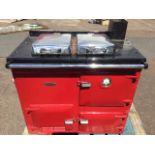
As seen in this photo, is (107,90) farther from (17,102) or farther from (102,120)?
(17,102)

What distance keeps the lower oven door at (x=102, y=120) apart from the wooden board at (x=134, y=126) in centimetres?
32

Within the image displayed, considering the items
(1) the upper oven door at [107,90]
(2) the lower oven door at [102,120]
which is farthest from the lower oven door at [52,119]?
(1) the upper oven door at [107,90]

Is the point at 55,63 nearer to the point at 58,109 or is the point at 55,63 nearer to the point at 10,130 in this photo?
the point at 58,109

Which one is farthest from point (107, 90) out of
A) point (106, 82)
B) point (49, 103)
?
point (49, 103)

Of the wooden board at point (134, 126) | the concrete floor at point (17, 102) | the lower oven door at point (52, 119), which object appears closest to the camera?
the lower oven door at point (52, 119)

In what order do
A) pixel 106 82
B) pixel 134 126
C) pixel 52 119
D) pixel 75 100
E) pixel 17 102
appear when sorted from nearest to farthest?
pixel 106 82 → pixel 75 100 → pixel 52 119 → pixel 134 126 → pixel 17 102

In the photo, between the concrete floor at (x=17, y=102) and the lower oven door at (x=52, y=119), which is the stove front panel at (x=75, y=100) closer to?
the lower oven door at (x=52, y=119)

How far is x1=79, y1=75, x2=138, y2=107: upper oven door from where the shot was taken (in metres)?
2.14

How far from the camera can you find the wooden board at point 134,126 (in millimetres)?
2852

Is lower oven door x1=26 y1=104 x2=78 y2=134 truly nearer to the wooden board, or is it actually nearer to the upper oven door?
the upper oven door

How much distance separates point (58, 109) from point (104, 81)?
2.08 feet

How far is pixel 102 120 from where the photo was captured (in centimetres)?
245

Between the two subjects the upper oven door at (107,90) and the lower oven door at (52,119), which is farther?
the lower oven door at (52,119)

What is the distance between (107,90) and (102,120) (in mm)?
455
